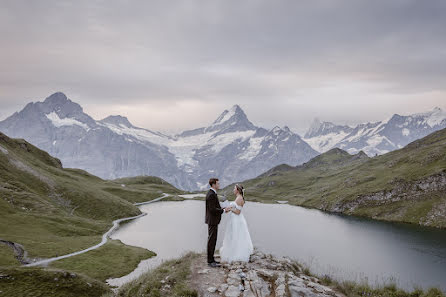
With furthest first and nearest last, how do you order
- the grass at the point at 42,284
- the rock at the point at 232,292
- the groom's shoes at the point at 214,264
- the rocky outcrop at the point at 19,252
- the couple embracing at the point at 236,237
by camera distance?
the rocky outcrop at the point at 19,252
the grass at the point at 42,284
the couple embracing at the point at 236,237
the groom's shoes at the point at 214,264
the rock at the point at 232,292

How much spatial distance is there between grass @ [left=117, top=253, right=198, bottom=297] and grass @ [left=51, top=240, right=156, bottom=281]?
45956mm

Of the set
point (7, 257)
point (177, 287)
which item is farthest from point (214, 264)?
point (7, 257)

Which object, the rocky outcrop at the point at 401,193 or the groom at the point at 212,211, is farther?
the rocky outcrop at the point at 401,193

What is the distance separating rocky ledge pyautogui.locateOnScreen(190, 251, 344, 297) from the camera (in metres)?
20.0

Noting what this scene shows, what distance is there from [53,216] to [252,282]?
107 m

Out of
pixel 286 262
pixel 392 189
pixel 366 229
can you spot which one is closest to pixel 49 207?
pixel 286 262

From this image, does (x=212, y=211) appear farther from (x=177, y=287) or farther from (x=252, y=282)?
(x=177, y=287)

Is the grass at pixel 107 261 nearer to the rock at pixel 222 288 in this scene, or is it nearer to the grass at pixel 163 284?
the grass at pixel 163 284

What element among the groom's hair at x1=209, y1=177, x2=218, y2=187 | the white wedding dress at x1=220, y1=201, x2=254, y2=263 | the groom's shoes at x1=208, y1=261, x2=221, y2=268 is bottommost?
the groom's shoes at x1=208, y1=261, x2=221, y2=268

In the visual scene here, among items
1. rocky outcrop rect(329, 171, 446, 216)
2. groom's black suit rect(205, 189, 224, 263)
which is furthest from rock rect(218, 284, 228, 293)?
rocky outcrop rect(329, 171, 446, 216)

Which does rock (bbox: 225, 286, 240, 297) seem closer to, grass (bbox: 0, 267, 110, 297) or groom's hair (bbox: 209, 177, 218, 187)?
groom's hair (bbox: 209, 177, 218, 187)

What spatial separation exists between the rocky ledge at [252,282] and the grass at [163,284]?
76 cm

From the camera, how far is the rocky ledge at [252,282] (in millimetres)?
20031

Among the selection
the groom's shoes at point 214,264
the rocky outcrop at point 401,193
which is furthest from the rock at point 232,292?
the rocky outcrop at point 401,193
